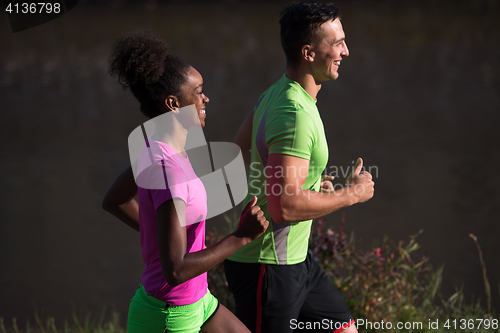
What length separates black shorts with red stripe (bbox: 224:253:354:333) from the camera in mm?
1986

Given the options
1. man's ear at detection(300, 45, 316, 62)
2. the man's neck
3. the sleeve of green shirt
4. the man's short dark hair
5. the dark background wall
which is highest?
the man's short dark hair

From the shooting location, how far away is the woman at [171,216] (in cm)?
156

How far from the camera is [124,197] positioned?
79.5 inches

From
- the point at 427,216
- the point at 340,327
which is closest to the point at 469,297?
A: the point at 427,216

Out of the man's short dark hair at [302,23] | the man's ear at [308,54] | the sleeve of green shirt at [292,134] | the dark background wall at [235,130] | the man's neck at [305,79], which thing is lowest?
the dark background wall at [235,130]

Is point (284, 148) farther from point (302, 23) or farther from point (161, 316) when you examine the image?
point (161, 316)

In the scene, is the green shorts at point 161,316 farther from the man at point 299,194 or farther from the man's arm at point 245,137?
the man's arm at point 245,137

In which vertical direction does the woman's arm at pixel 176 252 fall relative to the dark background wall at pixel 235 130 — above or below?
above

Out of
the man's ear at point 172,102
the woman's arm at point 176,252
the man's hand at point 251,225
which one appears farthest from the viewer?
the man's ear at point 172,102

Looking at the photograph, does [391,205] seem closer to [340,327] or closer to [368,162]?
[368,162]

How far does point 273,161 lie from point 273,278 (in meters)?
0.50

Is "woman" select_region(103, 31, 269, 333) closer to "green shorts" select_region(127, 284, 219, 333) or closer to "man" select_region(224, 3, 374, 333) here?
"green shorts" select_region(127, 284, 219, 333)

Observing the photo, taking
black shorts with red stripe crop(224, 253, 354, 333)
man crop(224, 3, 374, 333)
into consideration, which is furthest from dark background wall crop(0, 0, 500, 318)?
man crop(224, 3, 374, 333)

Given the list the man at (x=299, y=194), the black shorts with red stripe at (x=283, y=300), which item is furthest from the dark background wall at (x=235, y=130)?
the man at (x=299, y=194)
